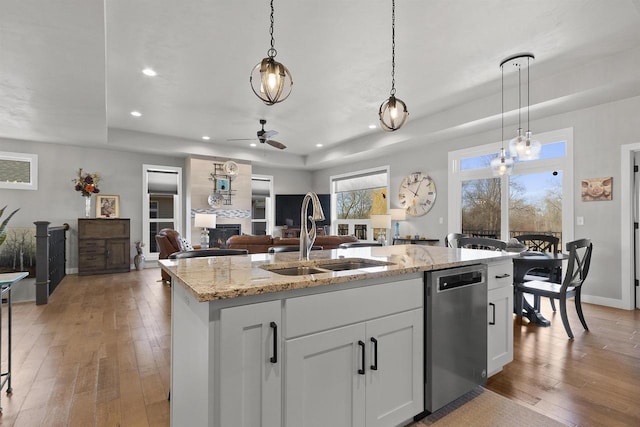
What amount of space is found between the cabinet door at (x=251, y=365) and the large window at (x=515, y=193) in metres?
4.94

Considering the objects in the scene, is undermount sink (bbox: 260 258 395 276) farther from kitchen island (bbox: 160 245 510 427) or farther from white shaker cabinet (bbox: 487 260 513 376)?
white shaker cabinet (bbox: 487 260 513 376)

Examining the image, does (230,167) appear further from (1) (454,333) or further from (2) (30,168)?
(1) (454,333)

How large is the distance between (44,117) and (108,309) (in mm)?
3118

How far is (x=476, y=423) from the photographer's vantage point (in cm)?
181

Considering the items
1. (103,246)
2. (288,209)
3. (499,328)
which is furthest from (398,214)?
(103,246)

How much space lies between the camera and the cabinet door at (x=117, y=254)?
258 inches

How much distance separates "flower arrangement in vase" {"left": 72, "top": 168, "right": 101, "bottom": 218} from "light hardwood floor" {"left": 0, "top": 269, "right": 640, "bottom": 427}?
3.19 metres

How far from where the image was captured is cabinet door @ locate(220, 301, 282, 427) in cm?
115

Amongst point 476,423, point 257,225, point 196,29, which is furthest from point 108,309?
point 257,225

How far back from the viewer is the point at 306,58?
11.9ft

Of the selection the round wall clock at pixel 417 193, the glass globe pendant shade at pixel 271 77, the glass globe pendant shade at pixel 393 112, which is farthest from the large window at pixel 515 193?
the glass globe pendant shade at pixel 271 77

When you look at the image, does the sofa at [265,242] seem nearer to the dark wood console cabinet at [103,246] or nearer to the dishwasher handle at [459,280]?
the dishwasher handle at [459,280]

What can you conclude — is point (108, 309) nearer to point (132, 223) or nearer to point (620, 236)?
point (132, 223)

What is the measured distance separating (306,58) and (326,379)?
3.36m
